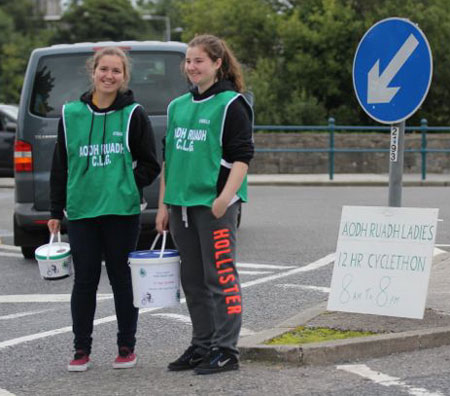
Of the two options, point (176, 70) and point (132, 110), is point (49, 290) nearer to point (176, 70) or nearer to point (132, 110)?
point (176, 70)

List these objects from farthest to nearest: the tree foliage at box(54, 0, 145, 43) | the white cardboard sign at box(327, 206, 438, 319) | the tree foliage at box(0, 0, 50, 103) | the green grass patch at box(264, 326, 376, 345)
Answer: the tree foliage at box(54, 0, 145, 43), the tree foliage at box(0, 0, 50, 103), the white cardboard sign at box(327, 206, 438, 319), the green grass patch at box(264, 326, 376, 345)

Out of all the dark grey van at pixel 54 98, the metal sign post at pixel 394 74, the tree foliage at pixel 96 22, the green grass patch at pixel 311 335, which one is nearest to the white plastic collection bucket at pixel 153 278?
the green grass patch at pixel 311 335

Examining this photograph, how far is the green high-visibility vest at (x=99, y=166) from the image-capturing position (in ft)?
18.6

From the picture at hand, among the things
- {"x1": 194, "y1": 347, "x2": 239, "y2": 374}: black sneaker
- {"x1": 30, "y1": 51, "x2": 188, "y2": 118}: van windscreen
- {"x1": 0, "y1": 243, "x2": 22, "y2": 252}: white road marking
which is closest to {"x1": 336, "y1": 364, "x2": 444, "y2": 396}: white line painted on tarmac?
{"x1": 194, "y1": 347, "x2": 239, "y2": 374}: black sneaker

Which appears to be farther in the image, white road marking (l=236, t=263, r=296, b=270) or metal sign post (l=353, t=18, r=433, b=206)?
white road marking (l=236, t=263, r=296, b=270)

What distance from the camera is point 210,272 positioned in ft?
18.2

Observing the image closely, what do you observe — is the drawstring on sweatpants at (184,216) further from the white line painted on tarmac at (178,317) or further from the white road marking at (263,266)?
the white road marking at (263,266)

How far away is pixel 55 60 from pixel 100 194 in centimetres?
466

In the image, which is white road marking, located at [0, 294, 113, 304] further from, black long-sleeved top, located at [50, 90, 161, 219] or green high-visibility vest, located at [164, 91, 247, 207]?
green high-visibility vest, located at [164, 91, 247, 207]

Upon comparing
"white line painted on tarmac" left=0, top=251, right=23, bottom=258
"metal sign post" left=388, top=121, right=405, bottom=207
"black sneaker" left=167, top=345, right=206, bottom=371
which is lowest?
"white line painted on tarmac" left=0, top=251, right=23, bottom=258

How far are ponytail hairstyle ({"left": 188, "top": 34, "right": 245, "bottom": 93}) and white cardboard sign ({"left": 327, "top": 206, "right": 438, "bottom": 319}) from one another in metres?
1.56

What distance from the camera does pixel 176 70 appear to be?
1004 cm

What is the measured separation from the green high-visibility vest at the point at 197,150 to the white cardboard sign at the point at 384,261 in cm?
145

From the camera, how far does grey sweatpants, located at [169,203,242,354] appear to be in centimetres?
551
